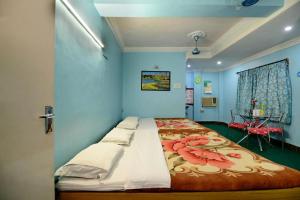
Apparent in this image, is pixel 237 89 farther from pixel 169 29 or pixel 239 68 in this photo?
pixel 169 29

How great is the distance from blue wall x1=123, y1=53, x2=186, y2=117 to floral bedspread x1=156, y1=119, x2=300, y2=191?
106 inches

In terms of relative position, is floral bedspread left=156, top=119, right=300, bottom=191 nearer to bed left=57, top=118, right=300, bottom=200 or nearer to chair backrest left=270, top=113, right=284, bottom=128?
Answer: bed left=57, top=118, right=300, bottom=200

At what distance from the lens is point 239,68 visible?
227 inches

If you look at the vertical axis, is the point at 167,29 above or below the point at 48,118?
above

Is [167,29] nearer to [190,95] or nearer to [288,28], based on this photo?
[288,28]

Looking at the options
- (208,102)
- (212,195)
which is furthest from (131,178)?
(208,102)

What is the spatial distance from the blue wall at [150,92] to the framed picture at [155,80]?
0.27 feet

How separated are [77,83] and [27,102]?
0.63 metres

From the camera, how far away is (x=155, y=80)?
455cm

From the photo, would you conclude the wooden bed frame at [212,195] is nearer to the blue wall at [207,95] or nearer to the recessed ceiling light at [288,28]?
the recessed ceiling light at [288,28]

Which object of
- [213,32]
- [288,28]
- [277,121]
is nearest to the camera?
[288,28]

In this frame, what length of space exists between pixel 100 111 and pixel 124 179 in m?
1.39

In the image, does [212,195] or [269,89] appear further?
[269,89]

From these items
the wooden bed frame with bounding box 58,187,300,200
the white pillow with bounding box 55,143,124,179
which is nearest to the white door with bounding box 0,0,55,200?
the white pillow with bounding box 55,143,124,179
